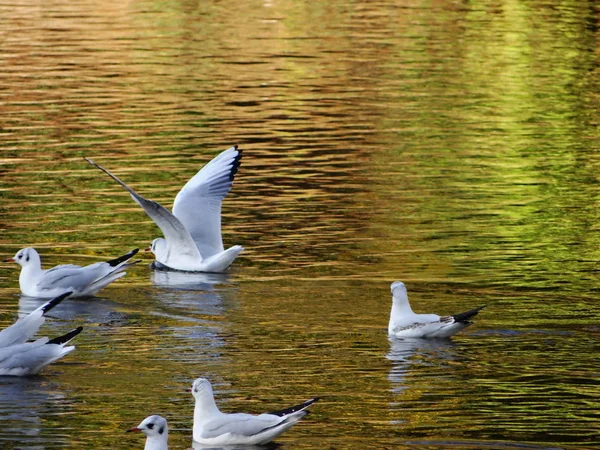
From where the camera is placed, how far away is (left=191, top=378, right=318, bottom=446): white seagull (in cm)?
1198

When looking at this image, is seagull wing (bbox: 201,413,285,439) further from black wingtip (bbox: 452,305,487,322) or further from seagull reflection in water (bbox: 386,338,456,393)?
black wingtip (bbox: 452,305,487,322)

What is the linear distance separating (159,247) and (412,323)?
17.5 feet

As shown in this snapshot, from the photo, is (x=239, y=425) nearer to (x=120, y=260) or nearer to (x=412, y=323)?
(x=412, y=323)

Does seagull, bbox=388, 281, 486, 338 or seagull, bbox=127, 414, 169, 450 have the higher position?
seagull, bbox=127, 414, 169, 450

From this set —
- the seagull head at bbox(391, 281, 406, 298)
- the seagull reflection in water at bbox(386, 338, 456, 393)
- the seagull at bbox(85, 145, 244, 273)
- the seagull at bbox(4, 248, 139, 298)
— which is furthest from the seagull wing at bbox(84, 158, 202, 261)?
the seagull reflection in water at bbox(386, 338, 456, 393)

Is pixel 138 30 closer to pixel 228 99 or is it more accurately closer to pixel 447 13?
pixel 447 13

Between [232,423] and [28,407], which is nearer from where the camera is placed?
[232,423]

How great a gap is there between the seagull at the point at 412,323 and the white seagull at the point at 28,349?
3446 millimetres

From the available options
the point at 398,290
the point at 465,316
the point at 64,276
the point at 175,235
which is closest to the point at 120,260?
the point at 64,276

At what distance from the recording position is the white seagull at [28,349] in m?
14.5

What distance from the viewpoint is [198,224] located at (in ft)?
68.1

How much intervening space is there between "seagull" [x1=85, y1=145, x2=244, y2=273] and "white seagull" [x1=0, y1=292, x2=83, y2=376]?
4.25m

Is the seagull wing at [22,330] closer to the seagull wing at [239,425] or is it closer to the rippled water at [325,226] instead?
the rippled water at [325,226]

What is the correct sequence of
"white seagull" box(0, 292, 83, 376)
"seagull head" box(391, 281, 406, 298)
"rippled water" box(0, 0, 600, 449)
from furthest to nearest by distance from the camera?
1. "seagull head" box(391, 281, 406, 298)
2. "white seagull" box(0, 292, 83, 376)
3. "rippled water" box(0, 0, 600, 449)
